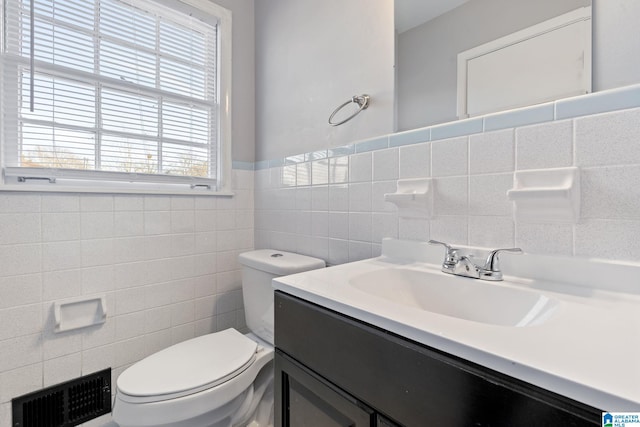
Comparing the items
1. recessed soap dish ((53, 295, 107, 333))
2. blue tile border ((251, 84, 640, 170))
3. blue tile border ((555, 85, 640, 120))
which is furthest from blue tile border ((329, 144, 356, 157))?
recessed soap dish ((53, 295, 107, 333))

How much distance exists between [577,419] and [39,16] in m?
2.00

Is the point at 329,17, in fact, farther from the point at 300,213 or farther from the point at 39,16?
the point at 39,16

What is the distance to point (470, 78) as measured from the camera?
91cm

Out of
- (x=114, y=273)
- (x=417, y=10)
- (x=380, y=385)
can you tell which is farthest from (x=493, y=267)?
(x=114, y=273)

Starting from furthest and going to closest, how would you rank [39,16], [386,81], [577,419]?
1. [39,16]
2. [386,81]
3. [577,419]

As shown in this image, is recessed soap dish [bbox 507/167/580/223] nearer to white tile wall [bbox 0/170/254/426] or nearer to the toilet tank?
the toilet tank

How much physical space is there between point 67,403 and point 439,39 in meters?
2.03

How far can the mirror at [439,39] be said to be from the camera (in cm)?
84

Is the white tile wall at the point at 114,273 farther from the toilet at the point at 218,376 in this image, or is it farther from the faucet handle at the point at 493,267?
the faucet handle at the point at 493,267

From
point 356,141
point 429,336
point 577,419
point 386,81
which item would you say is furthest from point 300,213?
point 577,419

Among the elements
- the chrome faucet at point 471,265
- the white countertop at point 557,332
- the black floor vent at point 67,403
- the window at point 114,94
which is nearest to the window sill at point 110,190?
the window at point 114,94

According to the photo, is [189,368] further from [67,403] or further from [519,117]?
[519,117]

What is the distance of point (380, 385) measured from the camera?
52cm

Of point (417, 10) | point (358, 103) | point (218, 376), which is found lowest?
point (218, 376)
